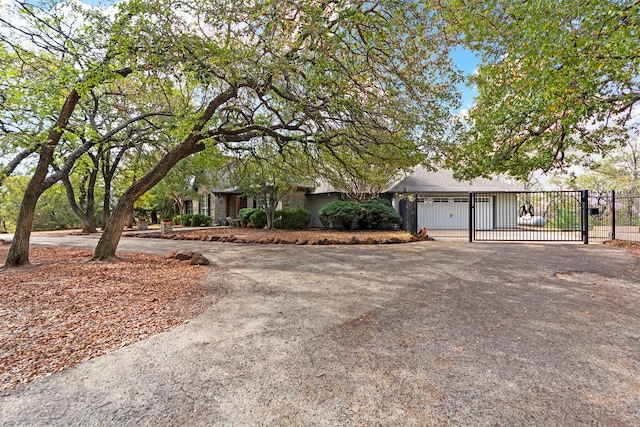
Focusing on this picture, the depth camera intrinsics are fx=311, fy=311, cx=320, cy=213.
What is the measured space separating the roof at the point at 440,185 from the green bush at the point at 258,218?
706 centimetres

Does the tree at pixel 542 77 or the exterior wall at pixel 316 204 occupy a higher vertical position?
the tree at pixel 542 77

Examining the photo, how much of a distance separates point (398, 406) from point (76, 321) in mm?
3451

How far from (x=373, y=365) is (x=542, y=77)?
225 inches

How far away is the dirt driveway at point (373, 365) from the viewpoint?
187 cm

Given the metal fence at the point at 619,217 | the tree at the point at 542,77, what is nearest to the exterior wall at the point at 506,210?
the metal fence at the point at 619,217

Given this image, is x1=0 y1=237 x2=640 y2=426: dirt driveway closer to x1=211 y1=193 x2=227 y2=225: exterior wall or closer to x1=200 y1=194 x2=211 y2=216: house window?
x1=211 y1=193 x2=227 y2=225: exterior wall

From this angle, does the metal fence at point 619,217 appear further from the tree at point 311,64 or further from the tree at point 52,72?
the tree at point 52,72

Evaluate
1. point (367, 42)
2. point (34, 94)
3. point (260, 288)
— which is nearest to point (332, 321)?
point (260, 288)

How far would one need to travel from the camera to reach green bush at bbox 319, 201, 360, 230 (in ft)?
50.3

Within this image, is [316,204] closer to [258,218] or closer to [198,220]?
[258,218]

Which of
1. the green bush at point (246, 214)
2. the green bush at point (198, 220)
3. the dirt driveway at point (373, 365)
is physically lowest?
the dirt driveway at point (373, 365)

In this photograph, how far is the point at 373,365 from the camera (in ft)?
8.00

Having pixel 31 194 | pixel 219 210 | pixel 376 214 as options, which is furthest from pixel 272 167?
pixel 219 210

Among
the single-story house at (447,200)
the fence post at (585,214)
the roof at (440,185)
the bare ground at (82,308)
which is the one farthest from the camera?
the single-story house at (447,200)
